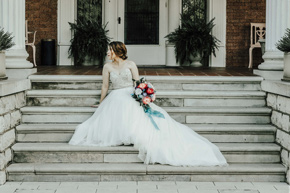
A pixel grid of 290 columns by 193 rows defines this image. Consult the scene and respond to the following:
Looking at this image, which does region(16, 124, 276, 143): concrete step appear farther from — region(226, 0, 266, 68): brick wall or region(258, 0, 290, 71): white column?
region(226, 0, 266, 68): brick wall

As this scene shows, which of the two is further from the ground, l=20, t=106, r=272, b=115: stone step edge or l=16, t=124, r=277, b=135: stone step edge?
l=20, t=106, r=272, b=115: stone step edge

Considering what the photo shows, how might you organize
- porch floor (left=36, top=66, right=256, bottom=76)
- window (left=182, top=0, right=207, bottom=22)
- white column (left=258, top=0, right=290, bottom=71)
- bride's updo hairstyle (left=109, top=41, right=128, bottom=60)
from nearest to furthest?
bride's updo hairstyle (left=109, top=41, right=128, bottom=60) < white column (left=258, top=0, right=290, bottom=71) < porch floor (left=36, top=66, right=256, bottom=76) < window (left=182, top=0, right=207, bottom=22)

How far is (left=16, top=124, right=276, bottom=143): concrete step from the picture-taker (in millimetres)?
5180

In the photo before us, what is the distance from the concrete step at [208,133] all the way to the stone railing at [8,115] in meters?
0.18

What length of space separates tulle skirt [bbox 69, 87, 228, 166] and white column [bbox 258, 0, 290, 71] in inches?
74.5

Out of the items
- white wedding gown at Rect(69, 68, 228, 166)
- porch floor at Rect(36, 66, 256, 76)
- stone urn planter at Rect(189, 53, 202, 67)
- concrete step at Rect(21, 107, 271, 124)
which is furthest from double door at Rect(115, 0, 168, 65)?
white wedding gown at Rect(69, 68, 228, 166)

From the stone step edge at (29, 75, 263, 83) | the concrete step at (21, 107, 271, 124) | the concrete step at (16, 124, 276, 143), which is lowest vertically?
the concrete step at (16, 124, 276, 143)

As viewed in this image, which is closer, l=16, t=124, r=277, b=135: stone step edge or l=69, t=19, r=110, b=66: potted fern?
l=16, t=124, r=277, b=135: stone step edge

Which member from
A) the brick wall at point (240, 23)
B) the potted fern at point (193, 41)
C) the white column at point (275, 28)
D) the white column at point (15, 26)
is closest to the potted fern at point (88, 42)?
the potted fern at point (193, 41)

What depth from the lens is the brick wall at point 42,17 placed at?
1005 cm

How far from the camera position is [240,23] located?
10.1 meters

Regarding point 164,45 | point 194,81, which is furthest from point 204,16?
point 194,81

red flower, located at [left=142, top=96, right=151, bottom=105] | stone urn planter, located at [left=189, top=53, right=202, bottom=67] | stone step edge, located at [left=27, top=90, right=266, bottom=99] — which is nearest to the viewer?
red flower, located at [left=142, top=96, right=151, bottom=105]
